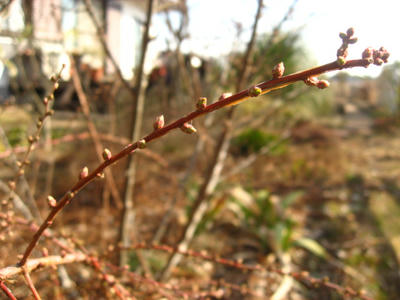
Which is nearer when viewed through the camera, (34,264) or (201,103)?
(201,103)

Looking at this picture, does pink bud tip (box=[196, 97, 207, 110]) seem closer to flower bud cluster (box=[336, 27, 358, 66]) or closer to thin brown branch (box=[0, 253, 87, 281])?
flower bud cluster (box=[336, 27, 358, 66])

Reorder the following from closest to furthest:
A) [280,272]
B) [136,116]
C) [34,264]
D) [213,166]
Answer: [34,264] → [280,272] → [136,116] → [213,166]

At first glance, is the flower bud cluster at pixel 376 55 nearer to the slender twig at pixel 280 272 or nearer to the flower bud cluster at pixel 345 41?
the flower bud cluster at pixel 345 41

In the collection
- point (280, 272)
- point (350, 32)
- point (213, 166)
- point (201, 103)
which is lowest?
point (280, 272)

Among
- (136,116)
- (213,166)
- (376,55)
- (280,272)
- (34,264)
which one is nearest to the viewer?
(376,55)

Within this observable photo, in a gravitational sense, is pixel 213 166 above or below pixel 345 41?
below

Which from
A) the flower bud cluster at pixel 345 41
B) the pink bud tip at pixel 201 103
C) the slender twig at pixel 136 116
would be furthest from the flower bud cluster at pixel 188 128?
the slender twig at pixel 136 116

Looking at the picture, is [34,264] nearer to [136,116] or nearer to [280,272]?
[280,272]

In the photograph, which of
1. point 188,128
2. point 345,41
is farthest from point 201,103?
point 345,41

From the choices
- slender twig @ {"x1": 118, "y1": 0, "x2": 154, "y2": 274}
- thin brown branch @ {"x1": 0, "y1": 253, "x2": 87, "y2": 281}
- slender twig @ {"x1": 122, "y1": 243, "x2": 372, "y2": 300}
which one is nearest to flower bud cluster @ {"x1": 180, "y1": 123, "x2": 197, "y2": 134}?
thin brown branch @ {"x1": 0, "y1": 253, "x2": 87, "y2": 281}
